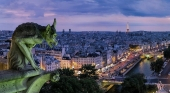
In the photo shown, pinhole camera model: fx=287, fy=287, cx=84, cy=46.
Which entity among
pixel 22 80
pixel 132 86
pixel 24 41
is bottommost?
pixel 132 86

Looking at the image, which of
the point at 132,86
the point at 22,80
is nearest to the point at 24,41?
the point at 22,80

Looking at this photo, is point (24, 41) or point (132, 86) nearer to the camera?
point (24, 41)

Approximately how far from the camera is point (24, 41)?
349 cm

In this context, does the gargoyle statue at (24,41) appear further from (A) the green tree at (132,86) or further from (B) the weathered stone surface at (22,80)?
(A) the green tree at (132,86)

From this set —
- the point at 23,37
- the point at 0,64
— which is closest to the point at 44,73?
the point at 23,37

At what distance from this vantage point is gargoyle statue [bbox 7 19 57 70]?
348 centimetres

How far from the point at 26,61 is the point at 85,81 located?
14.1 meters

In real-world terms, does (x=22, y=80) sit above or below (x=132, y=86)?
above

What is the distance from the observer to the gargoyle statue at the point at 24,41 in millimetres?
3482

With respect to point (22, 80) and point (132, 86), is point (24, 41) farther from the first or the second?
point (132, 86)

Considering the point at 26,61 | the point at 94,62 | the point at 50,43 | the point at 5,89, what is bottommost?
the point at 94,62

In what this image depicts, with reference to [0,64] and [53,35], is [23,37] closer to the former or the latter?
[53,35]

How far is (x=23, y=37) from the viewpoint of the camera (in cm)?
348

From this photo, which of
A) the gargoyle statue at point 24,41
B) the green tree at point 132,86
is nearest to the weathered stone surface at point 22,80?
the gargoyle statue at point 24,41
